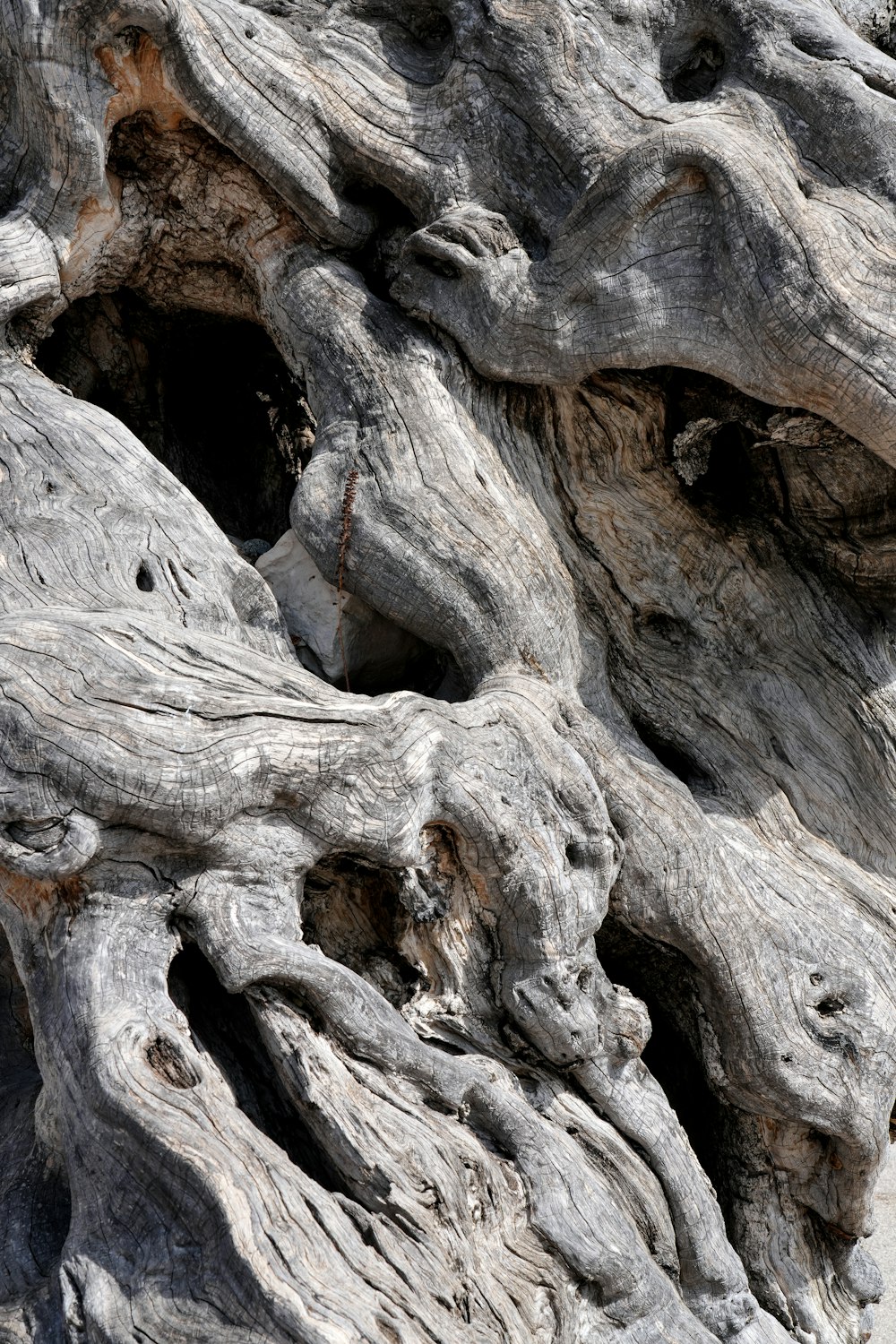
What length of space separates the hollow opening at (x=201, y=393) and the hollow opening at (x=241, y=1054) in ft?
7.67

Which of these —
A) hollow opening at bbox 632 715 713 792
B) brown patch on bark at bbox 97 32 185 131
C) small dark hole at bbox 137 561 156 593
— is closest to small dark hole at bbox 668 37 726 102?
brown patch on bark at bbox 97 32 185 131

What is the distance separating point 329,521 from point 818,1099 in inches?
93.9

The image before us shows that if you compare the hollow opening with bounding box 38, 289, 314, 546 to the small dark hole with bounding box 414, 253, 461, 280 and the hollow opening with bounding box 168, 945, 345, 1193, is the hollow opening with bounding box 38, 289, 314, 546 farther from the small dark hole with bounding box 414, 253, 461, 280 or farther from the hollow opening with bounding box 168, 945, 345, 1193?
the hollow opening with bounding box 168, 945, 345, 1193

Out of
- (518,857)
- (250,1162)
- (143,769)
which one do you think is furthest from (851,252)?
(250,1162)

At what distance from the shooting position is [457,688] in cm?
402

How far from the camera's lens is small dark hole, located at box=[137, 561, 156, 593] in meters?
3.64

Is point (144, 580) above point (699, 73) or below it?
below

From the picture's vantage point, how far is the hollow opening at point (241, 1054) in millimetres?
2889

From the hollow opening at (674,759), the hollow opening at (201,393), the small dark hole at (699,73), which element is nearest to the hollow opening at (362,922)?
the hollow opening at (674,759)

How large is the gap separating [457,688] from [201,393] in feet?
7.04

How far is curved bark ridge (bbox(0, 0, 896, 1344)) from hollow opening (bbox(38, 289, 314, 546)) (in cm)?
4

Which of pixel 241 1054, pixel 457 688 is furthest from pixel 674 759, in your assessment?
pixel 241 1054

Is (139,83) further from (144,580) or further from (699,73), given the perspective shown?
(699,73)

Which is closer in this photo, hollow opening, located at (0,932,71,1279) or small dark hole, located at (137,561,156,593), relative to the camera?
hollow opening, located at (0,932,71,1279)
